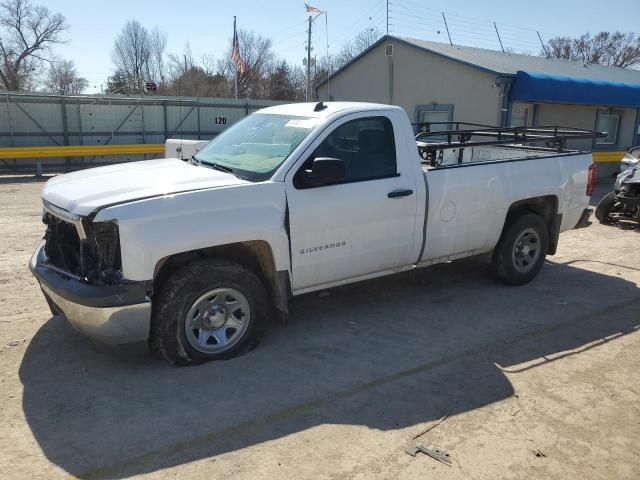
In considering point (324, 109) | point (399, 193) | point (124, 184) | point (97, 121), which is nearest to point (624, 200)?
point (399, 193)

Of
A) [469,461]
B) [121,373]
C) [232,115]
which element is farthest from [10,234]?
[232,115]

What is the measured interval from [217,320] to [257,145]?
1594 millimetres

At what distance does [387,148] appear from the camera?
16.2 ft

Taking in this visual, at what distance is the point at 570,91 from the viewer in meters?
15.3

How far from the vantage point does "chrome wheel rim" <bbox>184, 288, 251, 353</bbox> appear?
159 inches

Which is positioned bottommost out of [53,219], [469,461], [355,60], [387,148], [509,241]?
[469,461]

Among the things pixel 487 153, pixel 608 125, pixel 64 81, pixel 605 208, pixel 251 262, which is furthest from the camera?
pixel 64 81

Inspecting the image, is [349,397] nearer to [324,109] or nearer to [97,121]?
[324,109]

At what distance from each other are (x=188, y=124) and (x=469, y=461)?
20.9 metres

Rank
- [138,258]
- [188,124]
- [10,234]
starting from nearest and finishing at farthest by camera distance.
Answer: [138,258]
[10,234]
[188,124]

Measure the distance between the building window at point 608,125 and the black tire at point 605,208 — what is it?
30.6 feet

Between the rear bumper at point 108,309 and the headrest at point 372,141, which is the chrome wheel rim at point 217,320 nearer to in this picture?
the rear bumper at point 108,309

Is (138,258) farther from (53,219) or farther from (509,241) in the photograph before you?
(509,241)

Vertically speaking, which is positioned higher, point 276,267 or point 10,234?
point 276,267
